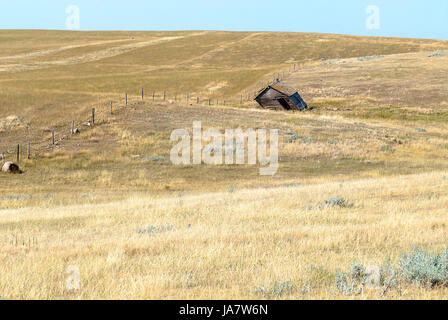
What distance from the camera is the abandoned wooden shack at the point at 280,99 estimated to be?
2283 inches

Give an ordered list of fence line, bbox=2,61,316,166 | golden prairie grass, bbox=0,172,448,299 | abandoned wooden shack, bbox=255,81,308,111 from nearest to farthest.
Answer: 1. golden prairie grass, bbox=0,172,448,299
2. fence line, bbox=2,61,316,166
3. abandoned wooden shack, bbox=255,81,308,111

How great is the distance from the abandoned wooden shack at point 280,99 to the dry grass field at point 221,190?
2.93m

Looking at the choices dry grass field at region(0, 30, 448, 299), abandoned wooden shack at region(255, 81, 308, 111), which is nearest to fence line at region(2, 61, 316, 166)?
dry grass field at region(0, 30, 448, 299)

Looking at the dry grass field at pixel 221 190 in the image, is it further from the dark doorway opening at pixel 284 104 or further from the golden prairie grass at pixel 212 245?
the dark doorway opening at pixel 284 104

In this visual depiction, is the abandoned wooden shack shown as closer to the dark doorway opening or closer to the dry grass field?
the dark doorway opening

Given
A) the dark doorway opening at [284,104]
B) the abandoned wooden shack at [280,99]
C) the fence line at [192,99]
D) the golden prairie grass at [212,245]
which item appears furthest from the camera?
the dark doorway opening at [284,104]

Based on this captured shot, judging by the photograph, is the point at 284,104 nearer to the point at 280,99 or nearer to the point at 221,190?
the point at 280,99

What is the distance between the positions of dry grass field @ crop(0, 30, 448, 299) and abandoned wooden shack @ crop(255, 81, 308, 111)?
2.93 m

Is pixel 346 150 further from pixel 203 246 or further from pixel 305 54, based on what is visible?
pixel 305 54

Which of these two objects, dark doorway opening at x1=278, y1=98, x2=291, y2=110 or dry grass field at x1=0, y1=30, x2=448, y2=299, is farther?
dark doorway opening at x1=278, y1=98, x2=291, y2=110

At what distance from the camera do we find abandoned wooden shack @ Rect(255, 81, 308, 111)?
190 feet

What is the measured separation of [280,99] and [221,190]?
37.4 metres

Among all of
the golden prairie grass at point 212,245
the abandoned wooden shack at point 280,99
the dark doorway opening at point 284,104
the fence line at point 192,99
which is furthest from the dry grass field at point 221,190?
the dark doorway opening at point 284,104
